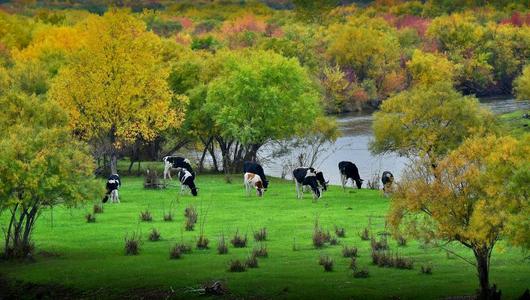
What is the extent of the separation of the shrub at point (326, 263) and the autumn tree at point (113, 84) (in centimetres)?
3168

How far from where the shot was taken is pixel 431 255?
35688 mm

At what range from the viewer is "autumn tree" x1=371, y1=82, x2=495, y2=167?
178 feet

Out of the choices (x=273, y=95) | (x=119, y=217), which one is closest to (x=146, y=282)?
(x=119, y=217)

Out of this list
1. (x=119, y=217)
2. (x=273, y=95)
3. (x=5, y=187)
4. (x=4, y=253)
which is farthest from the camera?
(x=273, y=95)

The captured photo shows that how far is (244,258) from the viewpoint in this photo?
35.2m

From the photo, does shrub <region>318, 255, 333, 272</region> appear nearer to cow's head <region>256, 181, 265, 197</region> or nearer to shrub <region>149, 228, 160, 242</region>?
shrub <region>149, 228, 160, 242</region>

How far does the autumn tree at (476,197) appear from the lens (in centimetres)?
2823

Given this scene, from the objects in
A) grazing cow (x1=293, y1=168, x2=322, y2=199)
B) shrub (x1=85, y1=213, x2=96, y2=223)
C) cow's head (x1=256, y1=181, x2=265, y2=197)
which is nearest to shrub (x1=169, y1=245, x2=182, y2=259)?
shrub (x1=85, y1=213, x2=96, y2=223)

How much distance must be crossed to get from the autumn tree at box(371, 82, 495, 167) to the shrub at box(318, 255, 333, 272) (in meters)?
20.1

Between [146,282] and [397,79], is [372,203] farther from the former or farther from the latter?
[397,79]

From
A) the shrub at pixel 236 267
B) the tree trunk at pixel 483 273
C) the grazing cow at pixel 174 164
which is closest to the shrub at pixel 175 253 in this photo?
the shrub at pixel 236 267

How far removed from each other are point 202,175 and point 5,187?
34607 millimetres

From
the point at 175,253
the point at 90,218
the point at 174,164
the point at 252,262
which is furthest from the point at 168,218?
the point at 174,164

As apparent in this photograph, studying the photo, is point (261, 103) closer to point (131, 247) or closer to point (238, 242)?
point (238, 242)
